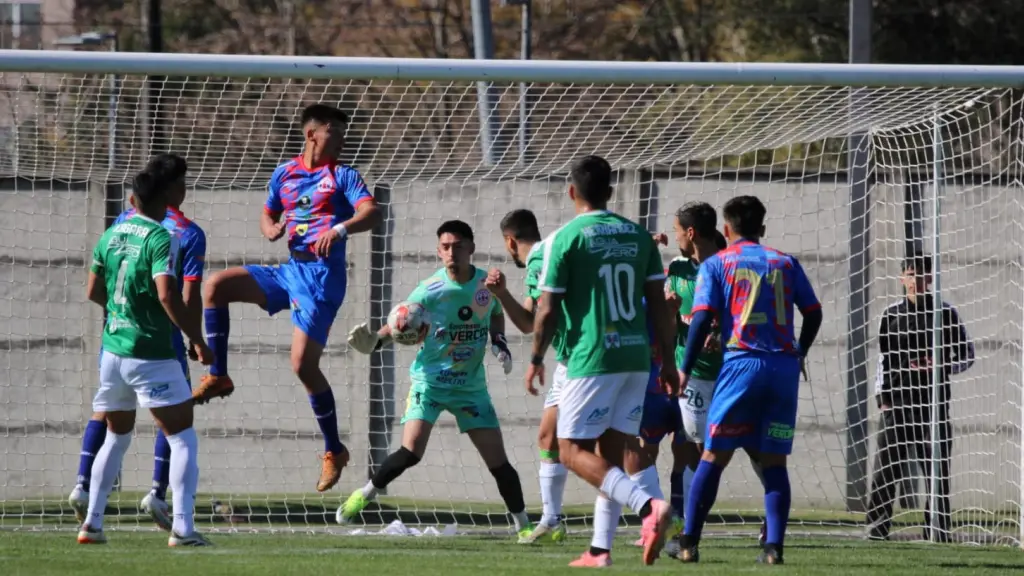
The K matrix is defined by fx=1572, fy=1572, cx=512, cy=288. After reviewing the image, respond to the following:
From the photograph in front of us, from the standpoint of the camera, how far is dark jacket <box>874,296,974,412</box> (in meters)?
10.7

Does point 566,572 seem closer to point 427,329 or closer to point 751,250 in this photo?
point 751,250

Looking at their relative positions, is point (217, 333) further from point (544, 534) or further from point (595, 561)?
point (595, 561)

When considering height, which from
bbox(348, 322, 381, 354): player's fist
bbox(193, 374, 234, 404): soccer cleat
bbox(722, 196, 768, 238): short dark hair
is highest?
bbox(722, 196, 768, 238): short dark hair

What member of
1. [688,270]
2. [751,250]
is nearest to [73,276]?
[688,270]

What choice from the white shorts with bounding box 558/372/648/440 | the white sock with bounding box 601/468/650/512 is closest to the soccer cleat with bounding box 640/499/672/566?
the white sock with bounding box 601/468/650/512

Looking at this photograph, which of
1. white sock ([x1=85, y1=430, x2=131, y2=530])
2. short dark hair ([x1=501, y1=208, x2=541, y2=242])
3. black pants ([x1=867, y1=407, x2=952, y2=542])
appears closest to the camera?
white sock ([x1=85, y1=430, x2=131, y2=530])

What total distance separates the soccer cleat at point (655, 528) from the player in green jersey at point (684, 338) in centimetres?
151

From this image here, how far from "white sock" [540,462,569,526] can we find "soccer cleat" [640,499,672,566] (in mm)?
2239

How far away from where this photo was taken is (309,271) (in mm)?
9664

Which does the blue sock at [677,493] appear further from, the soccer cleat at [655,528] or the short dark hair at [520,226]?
the soccer cleat at [655,528]

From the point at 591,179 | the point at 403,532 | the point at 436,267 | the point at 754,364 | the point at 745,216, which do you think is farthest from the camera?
the point at 436,267

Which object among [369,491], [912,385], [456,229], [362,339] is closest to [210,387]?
[362,339]

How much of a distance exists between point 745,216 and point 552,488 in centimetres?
230

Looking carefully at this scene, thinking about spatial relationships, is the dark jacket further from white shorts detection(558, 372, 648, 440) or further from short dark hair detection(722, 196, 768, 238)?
white shorts detection(558, 372, 648, 440)
